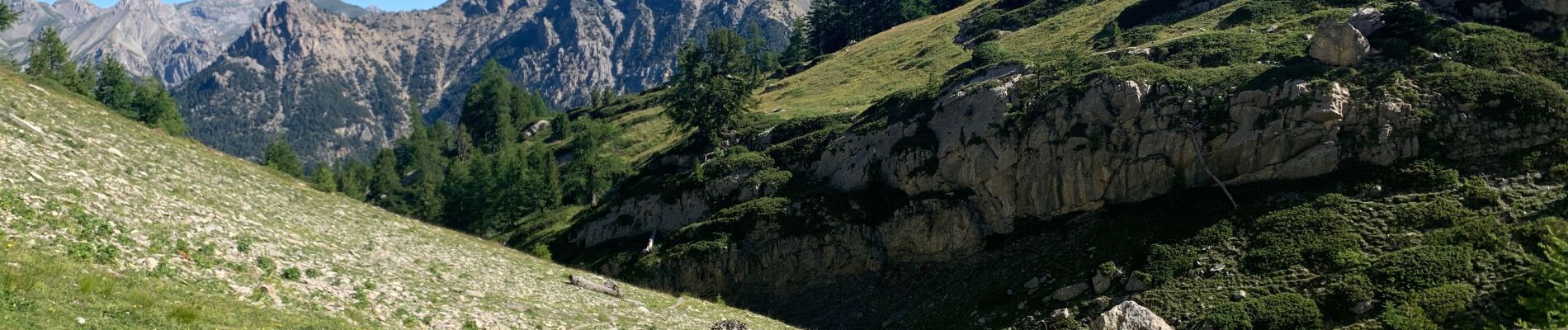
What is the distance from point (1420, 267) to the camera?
3331 cm

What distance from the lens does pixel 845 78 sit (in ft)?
311

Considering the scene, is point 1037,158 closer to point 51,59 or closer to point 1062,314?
point 1062,314

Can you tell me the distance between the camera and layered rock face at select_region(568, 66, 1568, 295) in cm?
3984

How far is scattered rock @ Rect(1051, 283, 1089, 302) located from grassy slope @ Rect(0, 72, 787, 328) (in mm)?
13398

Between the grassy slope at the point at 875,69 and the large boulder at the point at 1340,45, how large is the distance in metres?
33.2

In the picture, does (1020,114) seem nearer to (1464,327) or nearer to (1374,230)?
(1374,230)

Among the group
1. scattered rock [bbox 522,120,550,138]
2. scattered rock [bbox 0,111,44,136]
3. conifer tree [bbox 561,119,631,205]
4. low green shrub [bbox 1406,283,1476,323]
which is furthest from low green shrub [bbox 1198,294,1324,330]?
scattered rock [bbox 522,120,550,138]

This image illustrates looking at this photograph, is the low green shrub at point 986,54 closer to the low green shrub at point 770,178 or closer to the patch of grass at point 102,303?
the low green shrub at point 770,178

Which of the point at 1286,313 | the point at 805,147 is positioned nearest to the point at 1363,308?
the point at 1286,313

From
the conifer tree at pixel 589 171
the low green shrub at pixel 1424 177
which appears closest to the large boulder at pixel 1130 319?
the low green shrub at pixel 1424 177

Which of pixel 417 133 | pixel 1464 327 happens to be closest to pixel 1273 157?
pixel 1464 327

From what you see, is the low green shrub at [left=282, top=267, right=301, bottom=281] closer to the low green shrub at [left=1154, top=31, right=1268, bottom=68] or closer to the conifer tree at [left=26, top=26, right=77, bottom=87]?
the low green shrub at [left=1154, top=31, right=1268, bottom=68]

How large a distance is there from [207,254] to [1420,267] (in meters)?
41.0

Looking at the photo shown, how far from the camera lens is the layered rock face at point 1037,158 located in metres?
39.8
